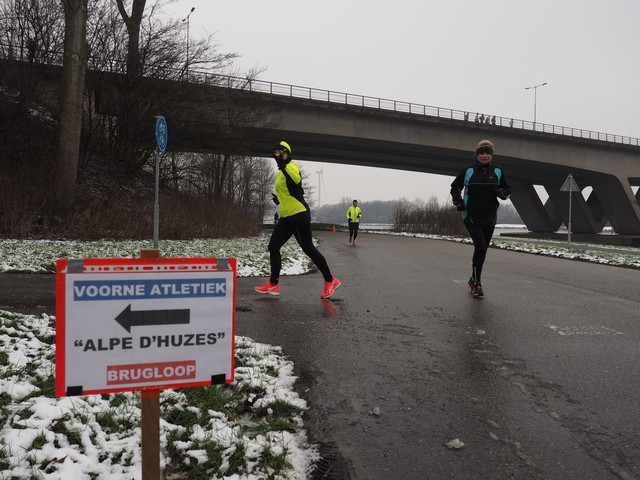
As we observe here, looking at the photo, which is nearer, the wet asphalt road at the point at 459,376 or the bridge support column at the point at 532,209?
the wet asphalt road at the point at 459,376

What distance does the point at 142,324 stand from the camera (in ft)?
5.62

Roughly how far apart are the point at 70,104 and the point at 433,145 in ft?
89.5

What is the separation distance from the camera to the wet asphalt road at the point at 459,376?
83.7 inches

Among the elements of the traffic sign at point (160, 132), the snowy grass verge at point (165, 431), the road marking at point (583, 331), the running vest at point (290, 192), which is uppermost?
the traffic sign at point (160, 132)

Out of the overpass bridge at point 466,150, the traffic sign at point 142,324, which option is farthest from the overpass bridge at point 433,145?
the traffic sign at point 142,324

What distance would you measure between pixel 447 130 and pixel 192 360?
36643mm

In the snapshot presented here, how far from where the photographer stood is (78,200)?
15.1 metres

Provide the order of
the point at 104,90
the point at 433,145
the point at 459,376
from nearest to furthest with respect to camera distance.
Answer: the point at 459,376 → the point at 104,90 → the point at 433,145

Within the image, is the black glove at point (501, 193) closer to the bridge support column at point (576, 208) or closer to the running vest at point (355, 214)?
the running vest at point (355, 214)

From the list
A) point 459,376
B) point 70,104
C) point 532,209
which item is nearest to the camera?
point 459,376

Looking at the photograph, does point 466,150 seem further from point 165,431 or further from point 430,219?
point 165,431

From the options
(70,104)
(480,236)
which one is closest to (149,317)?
(480,236)

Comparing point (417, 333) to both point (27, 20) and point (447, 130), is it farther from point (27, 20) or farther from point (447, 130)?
point (447, 130)

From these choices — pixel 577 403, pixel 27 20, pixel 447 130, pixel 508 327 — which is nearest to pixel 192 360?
pixel 577 403
